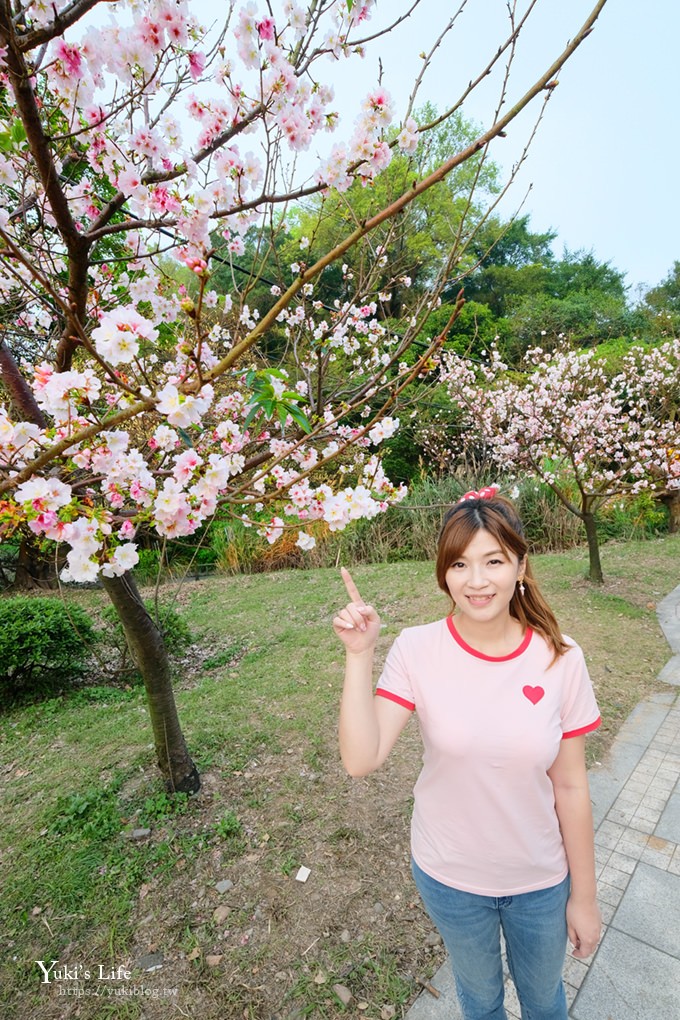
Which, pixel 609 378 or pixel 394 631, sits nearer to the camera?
pixel 394 631

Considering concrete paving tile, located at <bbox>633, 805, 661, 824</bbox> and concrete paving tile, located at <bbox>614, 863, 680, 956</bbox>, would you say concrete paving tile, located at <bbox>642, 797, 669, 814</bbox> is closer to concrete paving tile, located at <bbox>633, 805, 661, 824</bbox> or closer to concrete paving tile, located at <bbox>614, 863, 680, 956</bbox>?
concrete paving tile, located at <bbox>633, 805, 661, 824</bbox>

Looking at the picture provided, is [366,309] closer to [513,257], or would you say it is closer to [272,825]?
[272,825]

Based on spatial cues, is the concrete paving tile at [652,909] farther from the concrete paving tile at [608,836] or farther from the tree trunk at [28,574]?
the tree trunk at [28,574]

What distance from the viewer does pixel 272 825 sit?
7.24 feet

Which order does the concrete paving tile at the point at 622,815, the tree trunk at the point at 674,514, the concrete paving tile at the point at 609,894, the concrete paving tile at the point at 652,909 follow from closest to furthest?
1. the concrete paving tile at the point at 652,909
2. the concrete paving tile at the point at 609,894
3. the concrete paving tile at the point at 622,815
4. the tree trunk at the point at 674,514

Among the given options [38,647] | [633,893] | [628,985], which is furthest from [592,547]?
[38,647]

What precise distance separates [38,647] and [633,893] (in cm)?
367

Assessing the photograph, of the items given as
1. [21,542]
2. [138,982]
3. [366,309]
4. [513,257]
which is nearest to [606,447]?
[366,309]

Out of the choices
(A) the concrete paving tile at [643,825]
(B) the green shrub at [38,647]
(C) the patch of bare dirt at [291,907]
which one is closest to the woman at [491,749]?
(C) the patch of bare dirt at [291,907]

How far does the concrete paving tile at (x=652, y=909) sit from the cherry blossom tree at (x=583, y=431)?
3.09 meters

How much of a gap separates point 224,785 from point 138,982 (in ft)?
2.89

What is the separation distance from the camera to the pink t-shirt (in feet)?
3.36

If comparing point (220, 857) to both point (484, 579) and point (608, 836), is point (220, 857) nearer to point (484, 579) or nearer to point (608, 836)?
point (608, 836)

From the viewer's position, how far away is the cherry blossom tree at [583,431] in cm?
498
